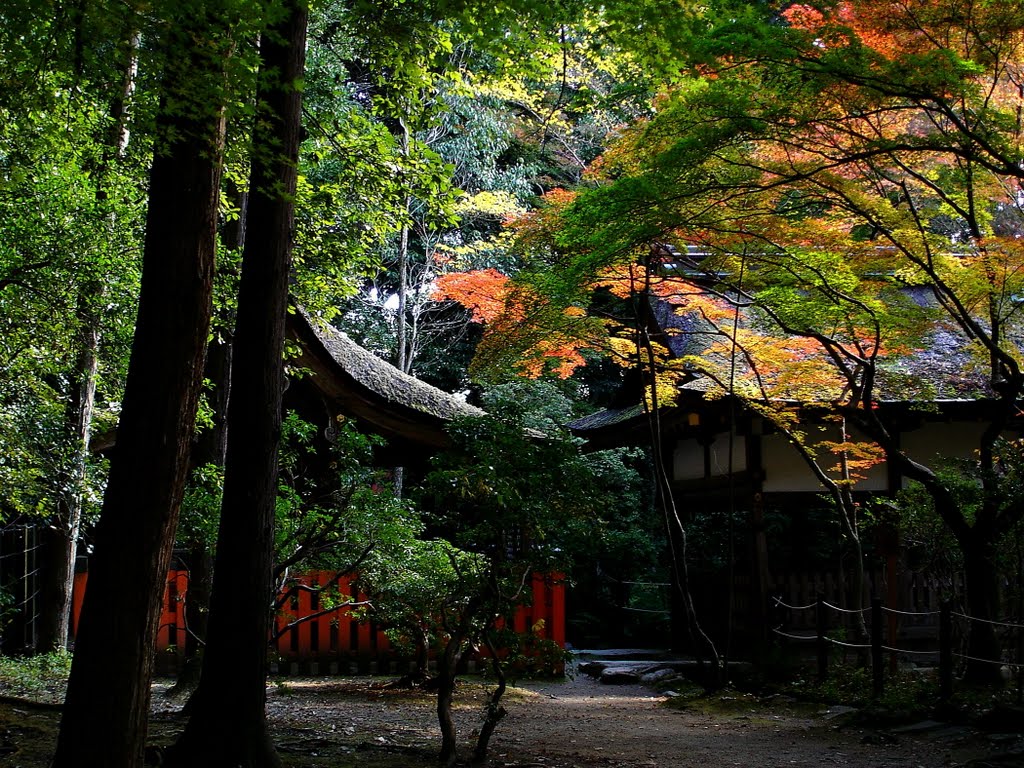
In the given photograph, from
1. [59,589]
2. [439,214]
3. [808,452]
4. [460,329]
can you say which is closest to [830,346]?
[808,452]

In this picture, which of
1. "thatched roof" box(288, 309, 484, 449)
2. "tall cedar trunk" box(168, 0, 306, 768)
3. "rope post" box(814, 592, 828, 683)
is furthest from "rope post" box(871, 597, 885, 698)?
"tall cedar trunk" box(168, 0, 306, 768)

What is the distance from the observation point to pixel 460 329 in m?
22.2

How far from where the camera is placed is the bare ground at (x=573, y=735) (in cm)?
582

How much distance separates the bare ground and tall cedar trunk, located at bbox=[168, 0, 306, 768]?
0.64 m

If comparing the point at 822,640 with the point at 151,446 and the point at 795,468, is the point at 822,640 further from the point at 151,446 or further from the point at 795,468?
the point at 151,446

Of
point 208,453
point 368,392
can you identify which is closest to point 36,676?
point 208,453

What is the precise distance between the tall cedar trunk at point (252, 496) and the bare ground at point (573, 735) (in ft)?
2.12

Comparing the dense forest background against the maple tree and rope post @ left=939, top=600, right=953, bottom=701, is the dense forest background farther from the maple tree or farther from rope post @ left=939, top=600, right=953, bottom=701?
rope post @ left=939, top=600, right=953, bottom=701

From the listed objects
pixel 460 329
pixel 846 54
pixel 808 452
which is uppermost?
pixel 460 329

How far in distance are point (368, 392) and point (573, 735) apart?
16.2ft

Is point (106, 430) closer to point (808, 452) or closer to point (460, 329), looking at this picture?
point (808, 452)

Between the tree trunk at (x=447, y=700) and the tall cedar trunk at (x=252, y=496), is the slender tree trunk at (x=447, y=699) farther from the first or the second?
the tall cedar trunk at (x=252, y=496)

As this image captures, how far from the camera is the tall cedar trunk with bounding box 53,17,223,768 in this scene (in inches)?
148

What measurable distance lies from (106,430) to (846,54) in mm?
8379
